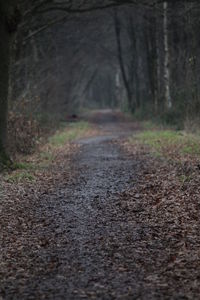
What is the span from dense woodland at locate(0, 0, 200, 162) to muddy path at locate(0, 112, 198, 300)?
5.07m

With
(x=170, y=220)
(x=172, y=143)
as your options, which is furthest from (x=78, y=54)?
(x=170, y=220)

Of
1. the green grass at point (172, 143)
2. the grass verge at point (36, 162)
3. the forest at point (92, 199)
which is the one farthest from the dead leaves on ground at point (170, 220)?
the grass verge at point (36, 162)

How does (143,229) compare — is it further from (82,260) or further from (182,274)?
(182,274)

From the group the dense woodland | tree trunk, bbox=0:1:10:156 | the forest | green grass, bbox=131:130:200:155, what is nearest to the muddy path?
the forest

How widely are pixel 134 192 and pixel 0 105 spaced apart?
5.33 m

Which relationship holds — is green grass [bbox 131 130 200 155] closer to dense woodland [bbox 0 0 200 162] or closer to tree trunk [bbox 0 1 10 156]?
dense woodland [bbox 0 0 200 162]

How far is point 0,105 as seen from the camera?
1589 cm

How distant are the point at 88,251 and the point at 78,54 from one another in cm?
4058

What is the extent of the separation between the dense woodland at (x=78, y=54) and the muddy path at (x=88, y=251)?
507cm

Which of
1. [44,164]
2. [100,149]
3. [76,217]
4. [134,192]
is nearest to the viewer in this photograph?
[76,217]

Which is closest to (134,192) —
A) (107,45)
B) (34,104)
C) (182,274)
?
(182,274)

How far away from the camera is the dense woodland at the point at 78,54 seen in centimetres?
1905

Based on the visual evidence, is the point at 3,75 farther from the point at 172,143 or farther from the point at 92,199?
the point at 172,143

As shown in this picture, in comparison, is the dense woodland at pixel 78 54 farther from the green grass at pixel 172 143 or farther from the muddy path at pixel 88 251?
the muddy path at pixel 88 251
